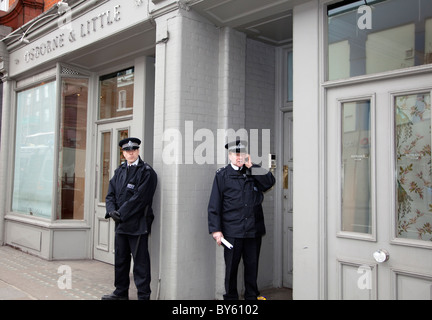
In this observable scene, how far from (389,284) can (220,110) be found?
2.95 metres

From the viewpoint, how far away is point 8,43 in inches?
356

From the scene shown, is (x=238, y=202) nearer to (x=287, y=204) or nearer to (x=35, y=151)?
(x=287, y=204)

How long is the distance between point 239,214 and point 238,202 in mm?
137

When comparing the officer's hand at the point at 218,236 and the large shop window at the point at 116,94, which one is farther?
the large shop window at the point at 116,94

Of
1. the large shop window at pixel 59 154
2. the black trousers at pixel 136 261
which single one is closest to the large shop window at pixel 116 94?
the large shop window at pixel 59 154

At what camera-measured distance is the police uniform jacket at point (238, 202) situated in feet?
15.6

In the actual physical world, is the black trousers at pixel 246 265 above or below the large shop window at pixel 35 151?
below

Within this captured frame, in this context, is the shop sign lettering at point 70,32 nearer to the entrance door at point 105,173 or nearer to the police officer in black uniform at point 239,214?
the entrance door at point 105,173

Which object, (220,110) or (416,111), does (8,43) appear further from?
(416,111)

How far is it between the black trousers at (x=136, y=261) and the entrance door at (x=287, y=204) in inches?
78.0

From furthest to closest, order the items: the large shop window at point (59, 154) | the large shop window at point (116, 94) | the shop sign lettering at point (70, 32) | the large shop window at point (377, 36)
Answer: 1. the large shop window at point (59, 154)
2. the large shop window at point (116, 94)
3. the shop sign lettering at point (70, 32)
4. the large shop window at point (377, 36)

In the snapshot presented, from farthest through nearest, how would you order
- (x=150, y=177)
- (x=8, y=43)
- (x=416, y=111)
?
(x=8, y=43), (x=150, y=177), (x=416, y=111)

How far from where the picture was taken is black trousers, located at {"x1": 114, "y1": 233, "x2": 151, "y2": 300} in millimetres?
5070

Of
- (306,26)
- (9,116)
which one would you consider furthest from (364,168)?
(9,116)
